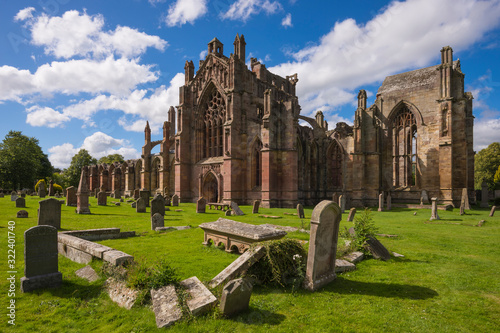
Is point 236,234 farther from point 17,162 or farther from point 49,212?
point 17,162

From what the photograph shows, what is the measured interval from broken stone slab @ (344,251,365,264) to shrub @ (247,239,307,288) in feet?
5.86

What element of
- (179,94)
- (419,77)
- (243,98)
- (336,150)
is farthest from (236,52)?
(419,77)

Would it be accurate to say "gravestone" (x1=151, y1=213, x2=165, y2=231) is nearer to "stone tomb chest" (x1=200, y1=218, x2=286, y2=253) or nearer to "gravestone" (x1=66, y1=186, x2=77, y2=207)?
"stone tomb chest" (x1=200, y1=218, x2=286, y2=253)

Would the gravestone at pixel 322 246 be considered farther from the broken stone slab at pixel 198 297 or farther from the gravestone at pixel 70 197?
the gravestone at pixel 70 197

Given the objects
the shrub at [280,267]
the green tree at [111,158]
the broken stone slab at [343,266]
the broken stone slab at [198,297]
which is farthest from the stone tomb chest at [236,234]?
the green tree at [111,158]

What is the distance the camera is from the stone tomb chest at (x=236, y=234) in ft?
21.6

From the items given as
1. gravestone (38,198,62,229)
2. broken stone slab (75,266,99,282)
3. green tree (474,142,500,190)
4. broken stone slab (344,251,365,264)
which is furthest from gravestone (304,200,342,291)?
green tree (474,142,500,190)

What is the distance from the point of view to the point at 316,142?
93.2 ft

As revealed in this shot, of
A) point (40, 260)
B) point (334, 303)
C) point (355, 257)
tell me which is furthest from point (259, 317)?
point (40, 260)

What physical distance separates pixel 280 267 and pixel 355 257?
2.55 meters

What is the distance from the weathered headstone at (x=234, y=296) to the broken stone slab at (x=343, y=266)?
273 centimetres

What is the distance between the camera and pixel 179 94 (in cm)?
3125

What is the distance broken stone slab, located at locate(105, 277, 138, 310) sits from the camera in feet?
15.0

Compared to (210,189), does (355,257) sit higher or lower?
lower
